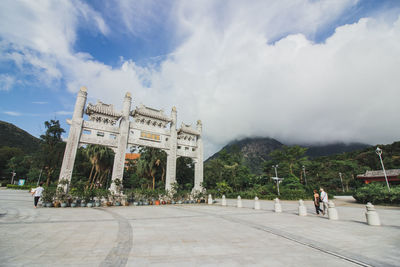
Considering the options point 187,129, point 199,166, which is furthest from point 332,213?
point 187,129

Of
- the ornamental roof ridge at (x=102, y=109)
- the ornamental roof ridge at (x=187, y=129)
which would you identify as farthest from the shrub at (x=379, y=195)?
the ornamental roof ridge at (x=102, y=109)

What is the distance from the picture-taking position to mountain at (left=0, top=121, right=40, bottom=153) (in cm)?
7645

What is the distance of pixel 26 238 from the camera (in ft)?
15.9

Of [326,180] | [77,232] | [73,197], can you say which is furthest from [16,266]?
[326,180]

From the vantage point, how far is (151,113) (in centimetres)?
1984

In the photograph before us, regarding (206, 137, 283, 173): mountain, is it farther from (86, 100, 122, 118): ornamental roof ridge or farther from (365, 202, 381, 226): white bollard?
(365, 202, 381, 226): white bollard

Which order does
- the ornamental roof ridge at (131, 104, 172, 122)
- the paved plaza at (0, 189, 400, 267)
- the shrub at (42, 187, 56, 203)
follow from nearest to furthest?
1. the paved plaza at (0, 189, 400, 267)
2. the shrub at (42, 187, 56, 203)
3. the ornamental roof ridge at (131, 104, 172, 122)

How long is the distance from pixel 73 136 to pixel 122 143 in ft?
12.8

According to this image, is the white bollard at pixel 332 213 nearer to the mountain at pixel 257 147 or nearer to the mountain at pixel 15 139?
the mountain at pixel 15 139

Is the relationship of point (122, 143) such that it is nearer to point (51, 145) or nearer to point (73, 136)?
point (73, 136)

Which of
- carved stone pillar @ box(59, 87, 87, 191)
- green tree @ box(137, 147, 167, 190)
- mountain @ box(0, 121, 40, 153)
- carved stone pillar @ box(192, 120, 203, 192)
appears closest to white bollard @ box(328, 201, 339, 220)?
carved stone pillar @ box(192, 120, 203, 192)

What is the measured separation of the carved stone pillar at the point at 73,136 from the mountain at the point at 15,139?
8262 cm

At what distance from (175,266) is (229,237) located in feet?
8.31

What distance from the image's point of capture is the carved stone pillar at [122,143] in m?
16.6
